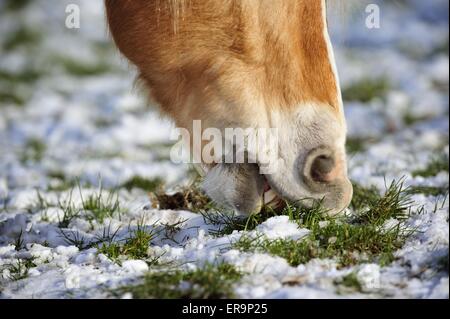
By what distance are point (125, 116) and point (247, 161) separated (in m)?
4.80

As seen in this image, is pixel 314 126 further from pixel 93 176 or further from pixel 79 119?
pixel 79 119

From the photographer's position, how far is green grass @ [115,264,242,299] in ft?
7.22

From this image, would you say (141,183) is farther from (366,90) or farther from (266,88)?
(366,90)

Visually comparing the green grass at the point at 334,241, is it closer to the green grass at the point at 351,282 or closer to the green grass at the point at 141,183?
the green grass at the point at 351,282

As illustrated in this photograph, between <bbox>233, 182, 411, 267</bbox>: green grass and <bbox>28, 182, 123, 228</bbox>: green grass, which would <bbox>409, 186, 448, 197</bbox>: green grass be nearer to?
<bbox>233, 182, 411, 267</bbox>: green grass

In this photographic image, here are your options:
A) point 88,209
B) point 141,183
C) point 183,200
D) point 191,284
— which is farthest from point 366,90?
point 191,284

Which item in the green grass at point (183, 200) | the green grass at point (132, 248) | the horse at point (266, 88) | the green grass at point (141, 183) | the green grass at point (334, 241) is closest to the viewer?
the green grass at point (334, 241)


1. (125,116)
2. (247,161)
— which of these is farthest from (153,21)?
(125,116)

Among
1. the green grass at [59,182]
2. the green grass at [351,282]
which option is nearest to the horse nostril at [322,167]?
the green grass at [351,282]

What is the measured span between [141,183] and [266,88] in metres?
2.31

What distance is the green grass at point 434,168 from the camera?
14.4ft

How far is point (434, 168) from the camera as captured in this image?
14.7 ft

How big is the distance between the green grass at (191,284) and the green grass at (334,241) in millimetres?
248

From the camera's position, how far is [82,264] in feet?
8.77
